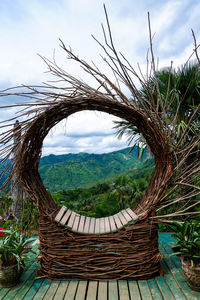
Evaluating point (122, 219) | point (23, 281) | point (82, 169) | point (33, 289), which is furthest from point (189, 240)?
point (82, 169)

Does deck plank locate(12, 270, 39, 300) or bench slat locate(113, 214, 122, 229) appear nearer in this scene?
deck plank locate(12, 270, 39, 300)

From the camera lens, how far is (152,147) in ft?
9.11

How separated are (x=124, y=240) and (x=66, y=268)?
2.49 ft

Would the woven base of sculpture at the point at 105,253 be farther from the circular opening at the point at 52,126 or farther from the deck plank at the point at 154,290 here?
the circular opening at the point at 52,126

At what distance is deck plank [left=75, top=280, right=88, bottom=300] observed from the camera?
88.0 inches

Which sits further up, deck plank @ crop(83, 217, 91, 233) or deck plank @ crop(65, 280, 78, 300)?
deck plank @ crop(83, 217, 91, 233)

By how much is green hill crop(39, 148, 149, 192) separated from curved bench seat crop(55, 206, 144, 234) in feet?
51.4

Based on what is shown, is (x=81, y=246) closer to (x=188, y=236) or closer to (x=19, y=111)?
(x=188, y=236)

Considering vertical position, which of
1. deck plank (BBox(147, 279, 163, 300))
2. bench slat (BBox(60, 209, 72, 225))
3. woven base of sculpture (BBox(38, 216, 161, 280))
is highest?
bench slat (BBox(60, 209, 72, 225))

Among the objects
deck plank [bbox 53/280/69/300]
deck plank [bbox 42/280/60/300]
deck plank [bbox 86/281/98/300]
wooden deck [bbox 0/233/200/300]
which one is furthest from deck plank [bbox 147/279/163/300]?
deck plank [bbox 42/280/60/300]

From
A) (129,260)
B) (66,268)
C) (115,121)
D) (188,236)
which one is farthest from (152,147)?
(115,121)

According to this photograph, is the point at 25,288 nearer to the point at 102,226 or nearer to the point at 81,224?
the point at 81,224

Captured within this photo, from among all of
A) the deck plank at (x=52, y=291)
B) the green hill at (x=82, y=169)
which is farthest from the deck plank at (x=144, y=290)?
the green hill at (x=82, y=169)

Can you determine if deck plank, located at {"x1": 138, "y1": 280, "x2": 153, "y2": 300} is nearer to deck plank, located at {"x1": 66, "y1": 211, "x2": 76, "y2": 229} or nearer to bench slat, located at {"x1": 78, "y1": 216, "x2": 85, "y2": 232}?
bench slat, located at {"x1": 78, "y1": 216, "x2": 85, "y2": 232}
